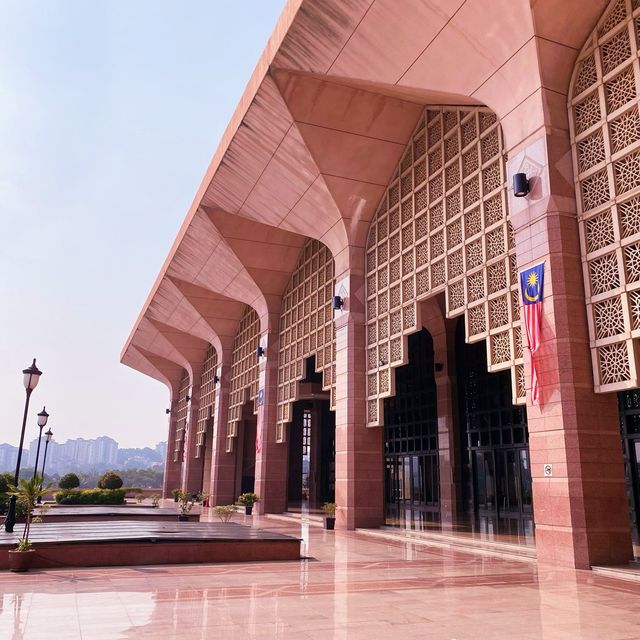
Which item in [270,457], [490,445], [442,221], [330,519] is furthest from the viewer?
[270,457]

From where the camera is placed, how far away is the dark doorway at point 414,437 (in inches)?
877

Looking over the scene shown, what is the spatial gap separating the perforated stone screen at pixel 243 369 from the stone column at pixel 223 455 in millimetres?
300

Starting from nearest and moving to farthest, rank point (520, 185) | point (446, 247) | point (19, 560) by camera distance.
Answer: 1. point (19, 560)
2. point (520, 185)
3. point (446, 247)

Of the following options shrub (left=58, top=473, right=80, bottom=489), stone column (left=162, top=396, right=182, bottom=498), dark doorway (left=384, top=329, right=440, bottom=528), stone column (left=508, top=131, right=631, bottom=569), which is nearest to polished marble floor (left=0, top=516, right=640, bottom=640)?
stone column (left=508, top=131, right=631, bottom=569)

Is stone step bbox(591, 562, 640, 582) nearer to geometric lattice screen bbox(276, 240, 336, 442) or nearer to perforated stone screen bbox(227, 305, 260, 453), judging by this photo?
geometric lattice screen bbox(276, 240, 336, 442)

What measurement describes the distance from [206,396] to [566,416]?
80.4 feet

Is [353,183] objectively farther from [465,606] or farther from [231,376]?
[231,376]

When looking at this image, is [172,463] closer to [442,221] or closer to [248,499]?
[248,499]

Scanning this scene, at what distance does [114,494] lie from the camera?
2766 cm

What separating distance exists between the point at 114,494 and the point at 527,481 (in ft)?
62.1

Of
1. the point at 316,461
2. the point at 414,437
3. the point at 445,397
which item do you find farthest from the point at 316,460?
the point at 445,397

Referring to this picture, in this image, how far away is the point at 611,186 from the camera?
884cm

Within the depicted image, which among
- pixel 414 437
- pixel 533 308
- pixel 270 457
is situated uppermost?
pixel 533 308

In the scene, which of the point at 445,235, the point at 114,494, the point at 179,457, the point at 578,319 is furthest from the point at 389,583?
the point at 179,457
